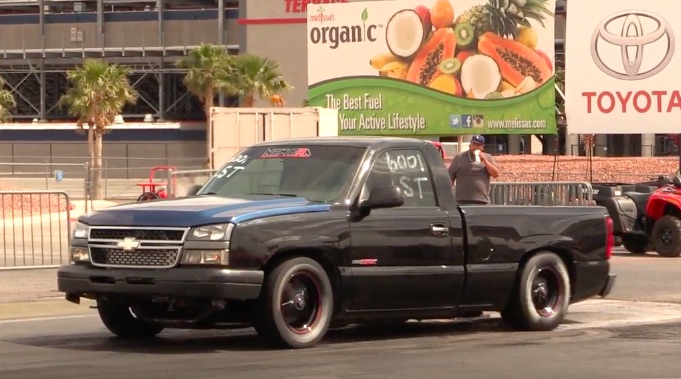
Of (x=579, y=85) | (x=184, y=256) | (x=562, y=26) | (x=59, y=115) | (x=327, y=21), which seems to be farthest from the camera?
(x=59, y=115)

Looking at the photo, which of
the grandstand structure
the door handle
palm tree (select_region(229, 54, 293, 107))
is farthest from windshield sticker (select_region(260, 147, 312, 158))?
the grandstand structure

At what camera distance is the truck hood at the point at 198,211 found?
9883 millimetres

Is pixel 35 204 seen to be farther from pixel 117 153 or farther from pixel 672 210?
pixel 117 153

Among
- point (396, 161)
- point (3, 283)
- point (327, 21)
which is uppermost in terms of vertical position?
point (327, 21)

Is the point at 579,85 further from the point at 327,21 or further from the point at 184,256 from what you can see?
the point at 184,256

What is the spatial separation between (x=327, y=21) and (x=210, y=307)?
110 ft

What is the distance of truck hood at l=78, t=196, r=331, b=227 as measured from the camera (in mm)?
9883

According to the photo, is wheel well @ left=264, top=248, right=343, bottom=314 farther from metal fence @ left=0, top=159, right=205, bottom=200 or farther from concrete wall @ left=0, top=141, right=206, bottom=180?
concrete wall @ left=0, top=141, right=206, bottom=180

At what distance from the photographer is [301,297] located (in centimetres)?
1023

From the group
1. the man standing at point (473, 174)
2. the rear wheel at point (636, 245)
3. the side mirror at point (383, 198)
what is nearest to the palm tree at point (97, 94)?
the rear wheel at point (636, 245)

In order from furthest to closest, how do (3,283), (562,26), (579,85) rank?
1. (562,26)
2. (579,85)
3. (3,283)

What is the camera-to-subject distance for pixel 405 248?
10.8m

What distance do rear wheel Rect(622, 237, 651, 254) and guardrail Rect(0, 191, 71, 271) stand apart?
938 centimetres

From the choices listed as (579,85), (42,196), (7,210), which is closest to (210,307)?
(42,196)
